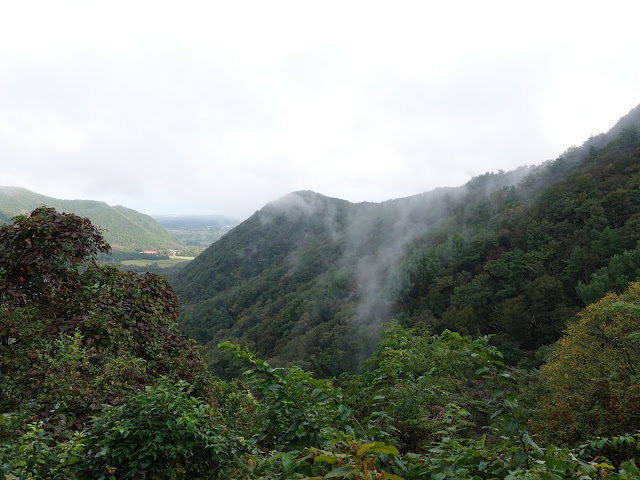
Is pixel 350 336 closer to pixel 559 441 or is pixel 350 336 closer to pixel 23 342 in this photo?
pixel 559 441

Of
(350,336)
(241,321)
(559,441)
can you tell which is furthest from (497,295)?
(241,321)

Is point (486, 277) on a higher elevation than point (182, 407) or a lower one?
lower

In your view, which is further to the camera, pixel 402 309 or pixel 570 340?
pixel 402 309

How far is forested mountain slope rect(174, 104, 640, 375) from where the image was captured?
3428 cm

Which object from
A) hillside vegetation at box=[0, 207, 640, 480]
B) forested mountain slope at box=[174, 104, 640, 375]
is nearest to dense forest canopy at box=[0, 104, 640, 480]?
hillside vegetation at box=[0, 207, 640, 480]

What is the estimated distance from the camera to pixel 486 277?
134ft

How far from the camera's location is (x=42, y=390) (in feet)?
12.9

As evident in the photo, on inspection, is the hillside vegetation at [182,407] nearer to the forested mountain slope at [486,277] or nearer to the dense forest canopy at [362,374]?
the dense forest canopy at [362,374]

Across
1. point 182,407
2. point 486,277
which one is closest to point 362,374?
point 182,407

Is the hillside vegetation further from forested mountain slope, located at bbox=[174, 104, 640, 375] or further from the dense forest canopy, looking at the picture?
forested mountain slope, located at bbox=[174, 104, 640, 375]

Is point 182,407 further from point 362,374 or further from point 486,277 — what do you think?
point 486,277

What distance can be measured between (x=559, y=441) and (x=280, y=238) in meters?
140

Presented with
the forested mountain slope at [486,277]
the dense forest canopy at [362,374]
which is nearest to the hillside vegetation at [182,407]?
the dense forest canopy at [362,374]

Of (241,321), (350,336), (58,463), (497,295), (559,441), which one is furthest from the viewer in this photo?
(241,321)
